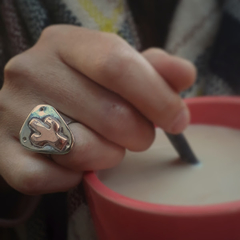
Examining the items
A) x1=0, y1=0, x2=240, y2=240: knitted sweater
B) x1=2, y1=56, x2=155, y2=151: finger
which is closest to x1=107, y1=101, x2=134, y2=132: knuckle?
x1=2, y1=56, x2=155, y2=151: finger

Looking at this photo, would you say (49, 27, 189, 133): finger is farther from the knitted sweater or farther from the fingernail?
the knitted sweater

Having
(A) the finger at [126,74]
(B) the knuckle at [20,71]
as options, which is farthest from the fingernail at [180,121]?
(B) the knuckle at [20,71]

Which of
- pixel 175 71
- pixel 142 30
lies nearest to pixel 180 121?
pixel 175 71

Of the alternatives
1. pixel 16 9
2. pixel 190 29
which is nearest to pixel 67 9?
pixel 16 9

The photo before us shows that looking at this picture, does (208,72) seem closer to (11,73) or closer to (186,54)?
(186,54)

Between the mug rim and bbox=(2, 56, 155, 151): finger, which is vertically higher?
bbox=(2, 56, 155, 151): finger

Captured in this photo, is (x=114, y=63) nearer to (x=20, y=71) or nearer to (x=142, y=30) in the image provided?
(x=20, y=71)
